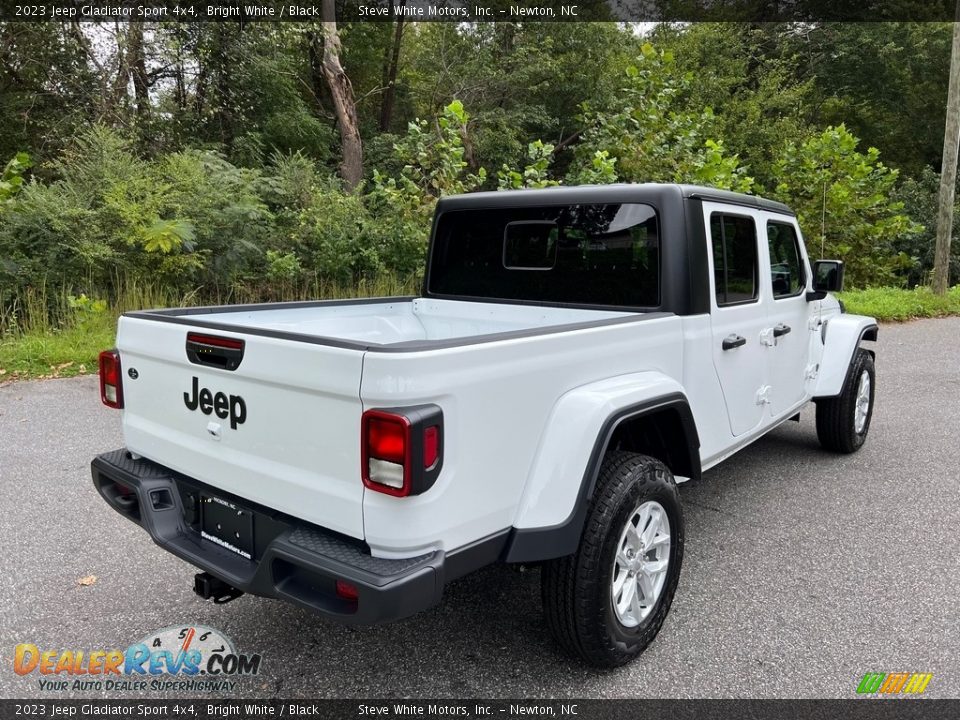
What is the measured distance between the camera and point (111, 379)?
10.1 ft

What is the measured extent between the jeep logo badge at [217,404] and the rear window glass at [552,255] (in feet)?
5.99

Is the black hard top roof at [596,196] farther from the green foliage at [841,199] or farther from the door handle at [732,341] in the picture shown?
the green foliage at [841,199]

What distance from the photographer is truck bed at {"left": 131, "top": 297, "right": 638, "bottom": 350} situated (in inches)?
139

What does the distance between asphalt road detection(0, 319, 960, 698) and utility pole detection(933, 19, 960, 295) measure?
1236 centimetres

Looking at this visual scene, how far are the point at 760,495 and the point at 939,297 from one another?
42.1 ft

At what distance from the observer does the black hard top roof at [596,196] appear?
329cm

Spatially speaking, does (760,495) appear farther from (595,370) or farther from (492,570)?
(595,370)

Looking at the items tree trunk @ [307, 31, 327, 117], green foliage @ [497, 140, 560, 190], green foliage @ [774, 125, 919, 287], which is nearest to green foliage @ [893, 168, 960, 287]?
green foliage @ [774, 125, 919, 287]

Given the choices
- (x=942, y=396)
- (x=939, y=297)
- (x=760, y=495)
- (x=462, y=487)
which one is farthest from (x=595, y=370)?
(x=939, y=297)

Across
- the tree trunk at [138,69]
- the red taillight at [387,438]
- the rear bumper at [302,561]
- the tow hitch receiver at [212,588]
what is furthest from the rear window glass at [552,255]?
the tree trunk at [138,69]

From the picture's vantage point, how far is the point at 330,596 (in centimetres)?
213

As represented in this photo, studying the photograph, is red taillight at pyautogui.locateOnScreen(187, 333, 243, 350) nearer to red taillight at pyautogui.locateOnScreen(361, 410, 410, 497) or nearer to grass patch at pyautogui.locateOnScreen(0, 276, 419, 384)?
red taillight at pyautogui.locateOnScreen(361, 410, 410, 497)
